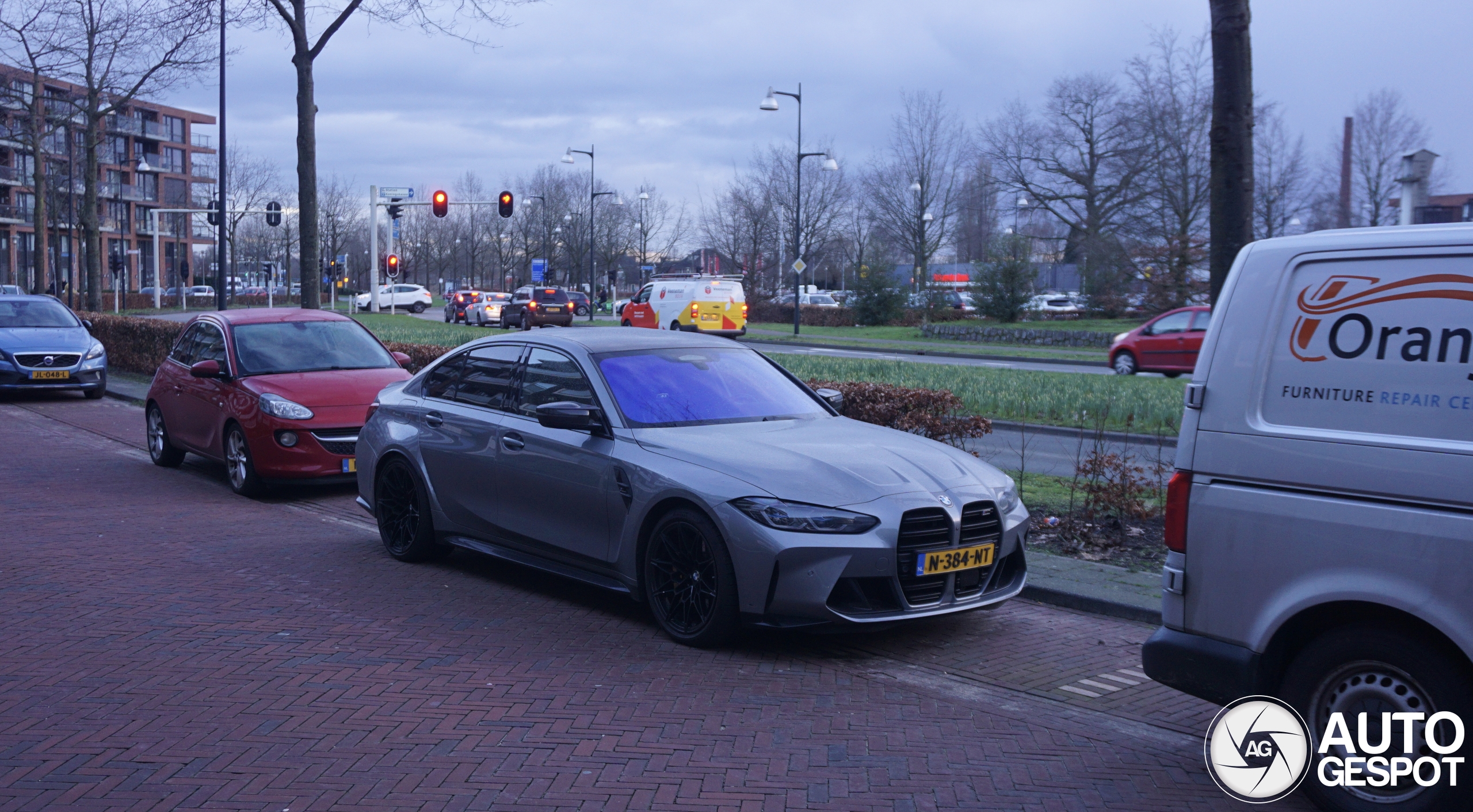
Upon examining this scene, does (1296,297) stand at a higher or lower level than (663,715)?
higher

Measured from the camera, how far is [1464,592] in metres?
3.32

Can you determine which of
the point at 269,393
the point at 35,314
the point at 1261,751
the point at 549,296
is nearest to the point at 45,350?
the point at 35,314

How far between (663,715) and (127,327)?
2158cm

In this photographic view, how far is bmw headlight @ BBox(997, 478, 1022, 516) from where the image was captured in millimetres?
5746

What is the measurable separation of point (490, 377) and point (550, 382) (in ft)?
2.11

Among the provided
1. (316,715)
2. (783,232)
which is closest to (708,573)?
(316,715)

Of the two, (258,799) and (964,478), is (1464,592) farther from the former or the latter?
(258,799)

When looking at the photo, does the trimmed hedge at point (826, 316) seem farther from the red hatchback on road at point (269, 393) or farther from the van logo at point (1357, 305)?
the van logo at point (1357, 305)

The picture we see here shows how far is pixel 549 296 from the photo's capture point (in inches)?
1810

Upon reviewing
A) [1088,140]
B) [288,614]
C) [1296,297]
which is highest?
[1088,140]

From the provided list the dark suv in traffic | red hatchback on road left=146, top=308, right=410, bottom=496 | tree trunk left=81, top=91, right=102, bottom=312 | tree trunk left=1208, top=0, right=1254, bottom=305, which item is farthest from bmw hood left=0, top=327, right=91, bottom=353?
A: the dark suv in traffic

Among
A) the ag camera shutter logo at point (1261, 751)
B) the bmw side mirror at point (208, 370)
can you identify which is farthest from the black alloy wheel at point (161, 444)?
the ag camera shutter logo at point (1261, 751)

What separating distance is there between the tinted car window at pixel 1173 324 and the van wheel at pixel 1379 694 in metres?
23.1

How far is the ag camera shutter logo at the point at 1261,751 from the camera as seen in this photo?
389 cm
